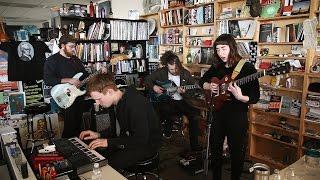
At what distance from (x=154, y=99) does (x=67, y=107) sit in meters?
1.25

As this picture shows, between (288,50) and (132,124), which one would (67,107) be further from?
(288,50)

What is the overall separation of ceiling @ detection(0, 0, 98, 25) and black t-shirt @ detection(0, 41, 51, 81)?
13.9 ft

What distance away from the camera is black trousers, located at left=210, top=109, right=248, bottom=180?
2164 mm

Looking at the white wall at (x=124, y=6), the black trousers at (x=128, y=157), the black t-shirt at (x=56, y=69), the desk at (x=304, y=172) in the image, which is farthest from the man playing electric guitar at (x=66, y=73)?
the desk at (x=304, y=172)

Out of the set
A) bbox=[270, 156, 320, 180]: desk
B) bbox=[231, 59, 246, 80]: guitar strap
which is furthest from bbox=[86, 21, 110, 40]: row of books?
bbox=[270, 156, 320, 180]: desk

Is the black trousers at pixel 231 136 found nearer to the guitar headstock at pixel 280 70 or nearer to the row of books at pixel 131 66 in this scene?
the guitar headstock at pixel 280 70

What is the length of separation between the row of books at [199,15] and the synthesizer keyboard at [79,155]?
9.15 ft

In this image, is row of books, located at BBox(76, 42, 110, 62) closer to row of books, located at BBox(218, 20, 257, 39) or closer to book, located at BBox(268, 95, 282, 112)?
row of books, located at BBox(218, 20, 257, 39)

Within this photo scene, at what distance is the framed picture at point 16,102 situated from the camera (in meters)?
3.93

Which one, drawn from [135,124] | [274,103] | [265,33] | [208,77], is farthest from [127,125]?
[265,33]

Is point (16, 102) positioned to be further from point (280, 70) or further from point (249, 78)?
point (280, 70)

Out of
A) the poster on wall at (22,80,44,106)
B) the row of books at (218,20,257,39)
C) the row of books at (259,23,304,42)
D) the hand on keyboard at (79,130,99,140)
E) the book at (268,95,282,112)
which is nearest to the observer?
the hand on keyboard at (79,130,99,140)

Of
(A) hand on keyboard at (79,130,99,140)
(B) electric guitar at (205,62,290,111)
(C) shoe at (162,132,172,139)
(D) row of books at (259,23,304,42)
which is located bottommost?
(C) shoe at (162,132,172,139)

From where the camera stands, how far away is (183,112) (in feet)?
11.8
